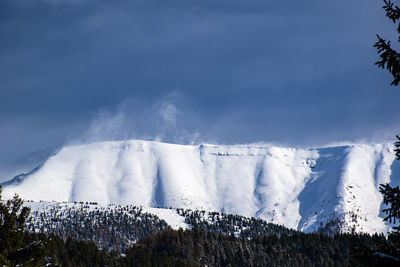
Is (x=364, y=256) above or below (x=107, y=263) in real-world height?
below

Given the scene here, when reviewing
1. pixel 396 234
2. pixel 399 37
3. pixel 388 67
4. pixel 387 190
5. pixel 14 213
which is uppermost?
pixel 399 37

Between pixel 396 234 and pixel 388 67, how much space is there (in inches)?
203

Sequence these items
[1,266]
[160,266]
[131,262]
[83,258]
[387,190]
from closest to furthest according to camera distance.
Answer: [387,190]
[1,266]
[160,266]
[83,258]
[131,262]

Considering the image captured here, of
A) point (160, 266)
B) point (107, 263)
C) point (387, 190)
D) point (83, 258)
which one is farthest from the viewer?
point (83, 258)

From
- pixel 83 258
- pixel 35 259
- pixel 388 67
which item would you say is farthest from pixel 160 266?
pixel 388 67

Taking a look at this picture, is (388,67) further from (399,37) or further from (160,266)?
(160,266)

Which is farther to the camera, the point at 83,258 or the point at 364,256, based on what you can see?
the point at 83,258

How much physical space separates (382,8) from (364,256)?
24.5 ft

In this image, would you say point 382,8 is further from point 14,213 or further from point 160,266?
point 160,266

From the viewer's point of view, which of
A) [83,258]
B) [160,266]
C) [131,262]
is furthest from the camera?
[131,262]

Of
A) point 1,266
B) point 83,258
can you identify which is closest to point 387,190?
point 1,266

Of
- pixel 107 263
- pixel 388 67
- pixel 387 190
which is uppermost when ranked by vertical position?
pixel 107 263

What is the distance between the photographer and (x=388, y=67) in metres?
13.5

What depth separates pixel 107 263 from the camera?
4823 inches
